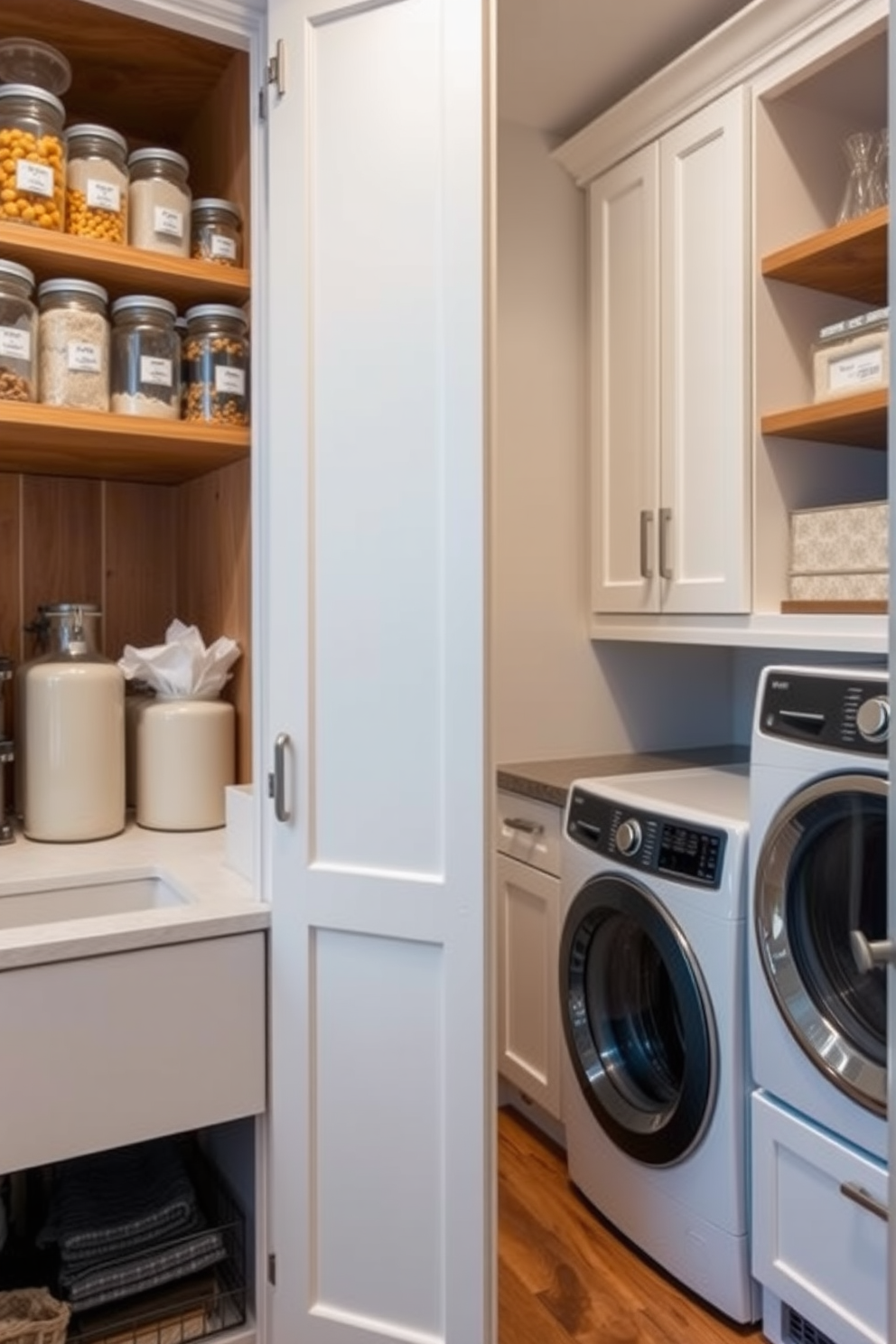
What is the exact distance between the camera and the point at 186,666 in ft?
5.77

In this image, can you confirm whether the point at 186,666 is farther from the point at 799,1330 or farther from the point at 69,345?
the point at 799,1330

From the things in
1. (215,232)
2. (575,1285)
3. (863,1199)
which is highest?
(215,232)

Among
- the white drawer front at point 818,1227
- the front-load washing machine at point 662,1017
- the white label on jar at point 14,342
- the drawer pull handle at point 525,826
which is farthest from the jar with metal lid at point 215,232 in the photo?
the white drawer front at point 818,1227

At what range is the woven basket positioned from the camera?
1.34 metres

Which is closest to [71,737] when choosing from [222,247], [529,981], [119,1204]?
[119,1204]

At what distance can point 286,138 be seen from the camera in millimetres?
1418

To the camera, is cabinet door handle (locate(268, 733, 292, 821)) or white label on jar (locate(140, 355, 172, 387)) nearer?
cabinet door handle (locate(268, 733, 292, 821))

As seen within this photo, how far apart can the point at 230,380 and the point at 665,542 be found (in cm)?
112

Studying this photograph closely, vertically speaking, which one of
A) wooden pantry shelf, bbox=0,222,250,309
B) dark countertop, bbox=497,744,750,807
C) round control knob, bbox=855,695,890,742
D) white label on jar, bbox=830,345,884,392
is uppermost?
wooden pantry shelf, bbox=0,222,250,309

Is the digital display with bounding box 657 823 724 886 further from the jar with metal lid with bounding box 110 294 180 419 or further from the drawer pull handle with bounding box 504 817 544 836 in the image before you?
the jar with metal lid with bounding box 110 294 180 419

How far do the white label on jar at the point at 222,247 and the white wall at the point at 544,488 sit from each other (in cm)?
91

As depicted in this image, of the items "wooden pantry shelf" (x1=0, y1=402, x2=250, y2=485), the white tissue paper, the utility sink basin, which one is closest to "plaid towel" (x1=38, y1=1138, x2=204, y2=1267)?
the utility sink basin

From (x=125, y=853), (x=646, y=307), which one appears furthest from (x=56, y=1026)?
(x=646, y=307)

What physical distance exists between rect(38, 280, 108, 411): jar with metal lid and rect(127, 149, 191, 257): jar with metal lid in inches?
6.1
